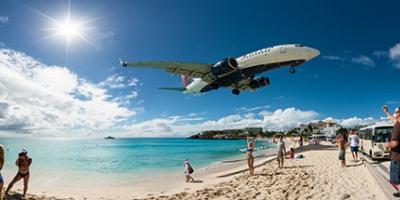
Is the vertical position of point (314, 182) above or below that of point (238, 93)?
below

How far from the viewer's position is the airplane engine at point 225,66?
25234 mm

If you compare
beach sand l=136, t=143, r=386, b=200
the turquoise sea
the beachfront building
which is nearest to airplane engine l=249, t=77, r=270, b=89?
the turquoise sea

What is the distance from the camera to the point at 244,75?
26.7 meters

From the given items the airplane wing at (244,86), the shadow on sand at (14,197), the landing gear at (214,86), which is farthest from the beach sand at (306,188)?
the airplane wing at (244,86)

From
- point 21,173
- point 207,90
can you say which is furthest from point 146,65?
point 21,173

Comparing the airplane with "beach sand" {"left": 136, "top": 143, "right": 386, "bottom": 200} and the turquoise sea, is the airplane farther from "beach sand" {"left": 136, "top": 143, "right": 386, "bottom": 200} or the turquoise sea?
"beach sand" {"left": 136, "top": 143, "right": 386, "bottom": 200}

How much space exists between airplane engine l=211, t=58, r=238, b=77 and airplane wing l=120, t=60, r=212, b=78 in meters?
1.35

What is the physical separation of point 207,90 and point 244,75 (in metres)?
5.06

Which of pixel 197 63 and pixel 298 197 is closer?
pixel 298 197

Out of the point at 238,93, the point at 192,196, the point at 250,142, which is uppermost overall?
the point at 238,93

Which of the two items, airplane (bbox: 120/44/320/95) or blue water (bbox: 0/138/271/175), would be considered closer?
airplane (bbox: 120/44/320/95)

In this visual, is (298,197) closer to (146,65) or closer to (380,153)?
(380,153)

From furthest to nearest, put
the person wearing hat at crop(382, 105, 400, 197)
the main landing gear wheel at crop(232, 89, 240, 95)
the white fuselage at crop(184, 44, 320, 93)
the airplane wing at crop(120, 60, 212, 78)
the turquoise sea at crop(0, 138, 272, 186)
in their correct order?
the main landing gear wheel at crop(232, 89, 240, 95) → the turquoise sea at crop(0, 138, 272, 186) → the airplane wing at crop(120, 60, 212, 78) → the white fuselage at crop(184, 44, 320, 93) → the person wearing hat at crop(382, 105, 400, 197)

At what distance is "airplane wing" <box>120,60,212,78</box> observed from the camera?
24.4 meters
